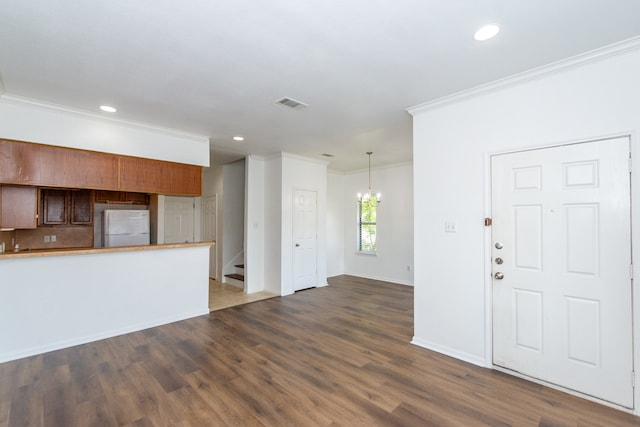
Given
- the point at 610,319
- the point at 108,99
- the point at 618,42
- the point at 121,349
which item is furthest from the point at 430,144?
the point at 121,349

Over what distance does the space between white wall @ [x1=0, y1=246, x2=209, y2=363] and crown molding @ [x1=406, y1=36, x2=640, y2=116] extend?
3.97 meters

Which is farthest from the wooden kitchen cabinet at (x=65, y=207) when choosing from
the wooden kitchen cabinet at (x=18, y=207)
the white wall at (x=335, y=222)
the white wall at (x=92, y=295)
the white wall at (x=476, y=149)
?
the white wall at (x=476, y=149)

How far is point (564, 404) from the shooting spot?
2.28 meters

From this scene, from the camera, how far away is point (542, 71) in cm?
253

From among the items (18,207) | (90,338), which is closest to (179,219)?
(18,207)

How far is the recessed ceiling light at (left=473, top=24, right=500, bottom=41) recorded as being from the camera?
2000mm

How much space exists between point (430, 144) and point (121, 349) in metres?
4.21

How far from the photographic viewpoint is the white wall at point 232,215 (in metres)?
6.74

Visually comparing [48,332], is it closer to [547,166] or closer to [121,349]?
[121,349]

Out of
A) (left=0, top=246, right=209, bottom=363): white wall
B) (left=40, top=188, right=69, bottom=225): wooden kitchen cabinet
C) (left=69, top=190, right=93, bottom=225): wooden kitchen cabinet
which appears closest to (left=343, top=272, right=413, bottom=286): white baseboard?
(left=0, top=246, right=209, bottom=363): white wall

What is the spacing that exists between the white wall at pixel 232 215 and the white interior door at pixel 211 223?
0.33 metres

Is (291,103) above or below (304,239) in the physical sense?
above

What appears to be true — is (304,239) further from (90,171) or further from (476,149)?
(476,149)

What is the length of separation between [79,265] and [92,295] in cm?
40
